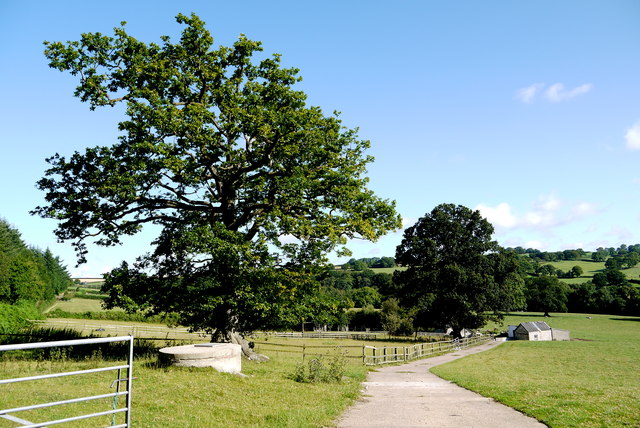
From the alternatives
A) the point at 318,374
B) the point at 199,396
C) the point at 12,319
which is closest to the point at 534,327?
the point at 318,374

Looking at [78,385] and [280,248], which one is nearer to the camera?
[78,385]

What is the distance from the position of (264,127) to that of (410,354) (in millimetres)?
24230

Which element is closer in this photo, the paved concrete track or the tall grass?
the tall grass

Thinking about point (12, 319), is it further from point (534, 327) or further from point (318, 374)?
point (534, 327)

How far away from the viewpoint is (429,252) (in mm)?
57531

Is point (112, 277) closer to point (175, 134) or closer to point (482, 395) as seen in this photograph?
point (175, 134)

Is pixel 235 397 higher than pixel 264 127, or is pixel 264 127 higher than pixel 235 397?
pixel 264 127

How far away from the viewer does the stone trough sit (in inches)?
611

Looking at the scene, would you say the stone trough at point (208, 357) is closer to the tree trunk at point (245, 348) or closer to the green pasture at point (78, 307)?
the tree trunk at point (245, 348)

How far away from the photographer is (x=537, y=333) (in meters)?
76.6

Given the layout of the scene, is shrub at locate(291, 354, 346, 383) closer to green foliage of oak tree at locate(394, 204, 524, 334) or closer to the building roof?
green foliage of oak tree at locate(394, 204, 524, 334)

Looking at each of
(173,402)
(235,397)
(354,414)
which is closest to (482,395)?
(354,414)

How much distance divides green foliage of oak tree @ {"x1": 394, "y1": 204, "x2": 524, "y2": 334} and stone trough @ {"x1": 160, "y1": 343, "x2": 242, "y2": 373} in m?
43.2

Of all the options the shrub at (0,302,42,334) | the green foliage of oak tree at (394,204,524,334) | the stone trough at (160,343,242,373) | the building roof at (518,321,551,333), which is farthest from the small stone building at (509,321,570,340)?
the shrub at (0,302,42,334)
